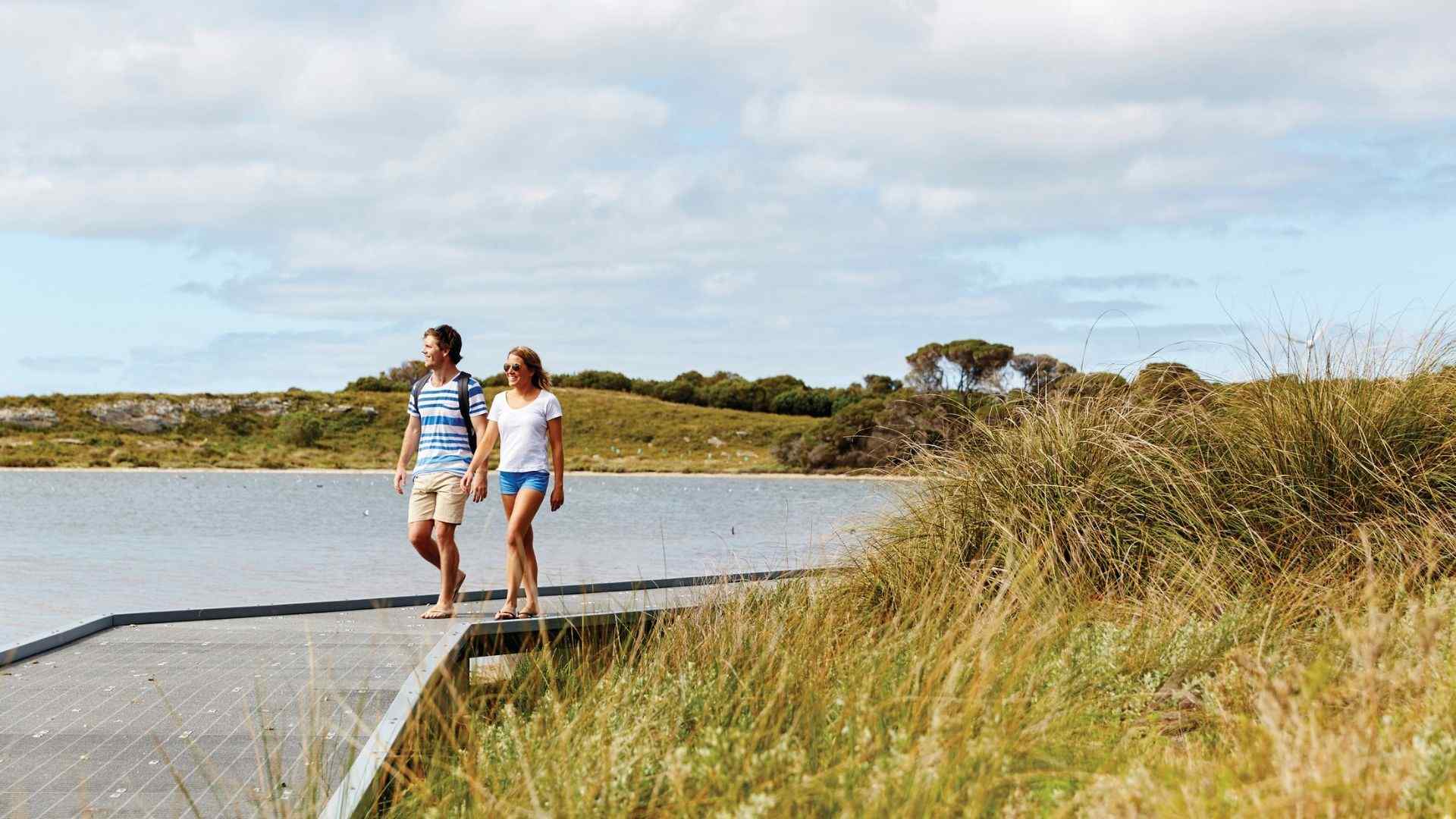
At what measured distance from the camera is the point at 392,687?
5711 millimetres

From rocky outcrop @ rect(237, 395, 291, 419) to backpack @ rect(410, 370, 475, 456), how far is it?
2716 inches

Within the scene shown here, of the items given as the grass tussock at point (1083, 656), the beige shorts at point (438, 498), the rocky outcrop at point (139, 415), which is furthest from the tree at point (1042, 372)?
the rocky outcrop at point (139, 415)

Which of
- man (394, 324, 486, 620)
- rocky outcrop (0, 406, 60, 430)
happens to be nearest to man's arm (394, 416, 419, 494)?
man (394, 324, 486, 620)

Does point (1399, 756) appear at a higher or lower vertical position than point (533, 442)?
lower

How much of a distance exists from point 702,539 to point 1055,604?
17468 mm

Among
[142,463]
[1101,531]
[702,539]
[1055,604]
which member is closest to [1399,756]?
[1055,604]

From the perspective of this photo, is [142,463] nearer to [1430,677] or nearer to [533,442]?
[533,442]

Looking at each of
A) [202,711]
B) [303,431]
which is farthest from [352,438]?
[202,711]

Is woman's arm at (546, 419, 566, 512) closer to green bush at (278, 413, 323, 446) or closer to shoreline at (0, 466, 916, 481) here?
shoreline at (0, 466, 916, 481)

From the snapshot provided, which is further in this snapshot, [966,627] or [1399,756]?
[966,627]

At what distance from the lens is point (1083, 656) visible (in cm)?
483

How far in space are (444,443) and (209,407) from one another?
7036cm

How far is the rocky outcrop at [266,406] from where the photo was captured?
72688mm

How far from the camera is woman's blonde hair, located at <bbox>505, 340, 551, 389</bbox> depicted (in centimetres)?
716
